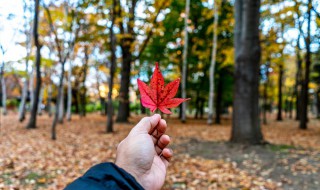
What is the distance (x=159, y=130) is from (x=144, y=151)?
15cm

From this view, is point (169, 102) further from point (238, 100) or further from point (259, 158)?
point (238, 100)

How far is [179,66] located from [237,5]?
10412 mm

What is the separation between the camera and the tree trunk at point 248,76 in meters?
7.57

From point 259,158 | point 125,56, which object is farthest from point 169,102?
point 125,56

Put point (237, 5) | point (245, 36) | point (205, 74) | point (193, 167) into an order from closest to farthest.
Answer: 1. point (193, 167)
2. point (245, 36)
3. point (237, 5)
4. point (205, 74)

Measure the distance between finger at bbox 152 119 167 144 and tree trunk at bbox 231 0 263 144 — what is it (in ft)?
21.2

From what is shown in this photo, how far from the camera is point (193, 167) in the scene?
5898mm

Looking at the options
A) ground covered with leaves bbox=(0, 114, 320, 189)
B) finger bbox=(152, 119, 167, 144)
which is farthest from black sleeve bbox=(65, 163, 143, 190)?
ground covered with leaves bbox=(0, 114, 320, 189)

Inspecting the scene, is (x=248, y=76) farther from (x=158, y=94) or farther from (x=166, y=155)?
(x=158, y=94)

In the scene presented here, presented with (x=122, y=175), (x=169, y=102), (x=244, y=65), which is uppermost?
(x=244, y=65)

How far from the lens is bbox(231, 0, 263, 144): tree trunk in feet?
24.8

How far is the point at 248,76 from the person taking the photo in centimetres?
765

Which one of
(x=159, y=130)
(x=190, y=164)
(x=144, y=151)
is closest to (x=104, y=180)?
(x=144, y=151)

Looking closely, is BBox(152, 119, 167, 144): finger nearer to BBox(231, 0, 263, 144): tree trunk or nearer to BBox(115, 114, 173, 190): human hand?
BBox(115, 114, 173, 190): human hand
